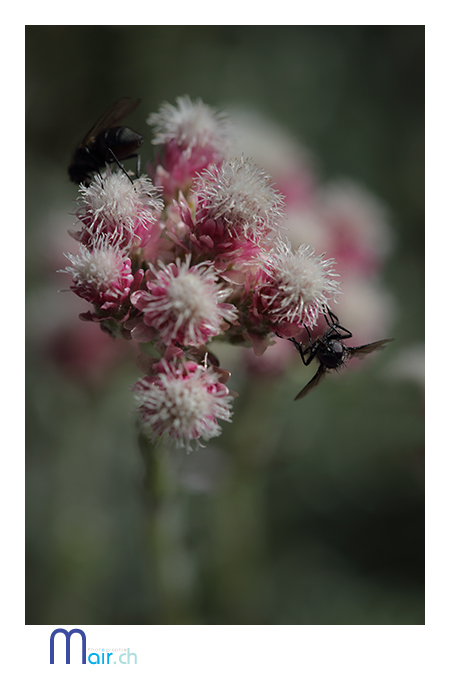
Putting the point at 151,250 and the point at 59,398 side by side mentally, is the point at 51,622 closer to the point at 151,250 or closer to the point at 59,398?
the point at 59,398

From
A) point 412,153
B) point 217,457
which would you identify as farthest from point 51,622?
Answer: point 412,153

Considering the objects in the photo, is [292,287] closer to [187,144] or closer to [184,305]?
→ [184,305]

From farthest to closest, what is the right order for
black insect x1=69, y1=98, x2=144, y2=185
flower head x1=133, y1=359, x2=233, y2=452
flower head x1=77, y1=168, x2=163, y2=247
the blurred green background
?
1. the blurred green background
2. black insect x1=69, y1=98, x2=144, y2=185
3. flower head x1=77, y1=168, x2=163, y2=247
4. flower head x1=133, y1=359, x2=233, y2=452

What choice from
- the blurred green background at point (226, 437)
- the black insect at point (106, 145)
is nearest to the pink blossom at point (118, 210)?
the black insect at point (106, 145)

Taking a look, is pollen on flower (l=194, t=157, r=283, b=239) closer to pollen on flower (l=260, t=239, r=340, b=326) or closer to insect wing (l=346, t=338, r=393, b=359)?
pollen on flower (l=260, t=239, r=340, b=326)
